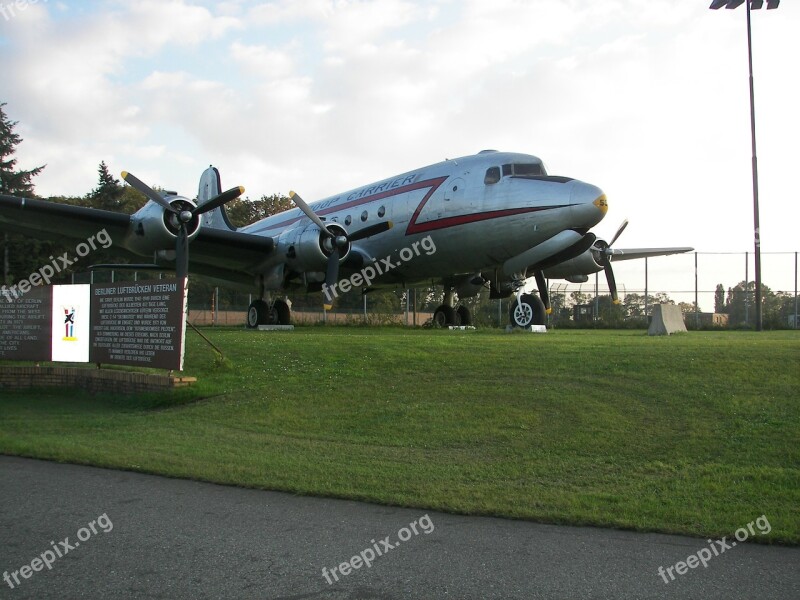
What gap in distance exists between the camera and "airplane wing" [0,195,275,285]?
17828 mm

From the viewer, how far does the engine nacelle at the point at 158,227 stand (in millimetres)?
18469

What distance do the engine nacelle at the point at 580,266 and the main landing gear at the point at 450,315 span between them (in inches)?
134

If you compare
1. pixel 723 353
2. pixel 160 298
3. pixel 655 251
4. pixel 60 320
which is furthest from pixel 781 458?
pixel 655 251


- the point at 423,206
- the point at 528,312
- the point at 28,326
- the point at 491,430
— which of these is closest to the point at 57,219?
the point at 28,326

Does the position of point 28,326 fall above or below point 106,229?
below

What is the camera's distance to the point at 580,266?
2272 cm

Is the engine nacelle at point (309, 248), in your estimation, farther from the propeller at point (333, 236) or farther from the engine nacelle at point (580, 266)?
the engine nacelle at point (580, 266)

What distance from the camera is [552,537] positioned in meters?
5.23

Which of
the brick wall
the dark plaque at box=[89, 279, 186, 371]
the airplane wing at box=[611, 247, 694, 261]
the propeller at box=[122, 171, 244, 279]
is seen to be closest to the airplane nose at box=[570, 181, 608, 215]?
the propeller at box=[122, 171, 244, 279]

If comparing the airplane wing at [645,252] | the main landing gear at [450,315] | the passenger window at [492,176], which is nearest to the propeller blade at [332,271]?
the passenger window at [492,176]

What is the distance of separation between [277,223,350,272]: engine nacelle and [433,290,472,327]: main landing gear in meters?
5.27

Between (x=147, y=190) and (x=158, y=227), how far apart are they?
1.04 metres

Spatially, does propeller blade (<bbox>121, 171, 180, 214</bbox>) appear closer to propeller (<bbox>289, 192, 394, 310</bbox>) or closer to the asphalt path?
propeller (<bbox>289, 192, 394, 310</bbox>)

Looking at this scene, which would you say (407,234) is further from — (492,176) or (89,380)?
(89,380)
